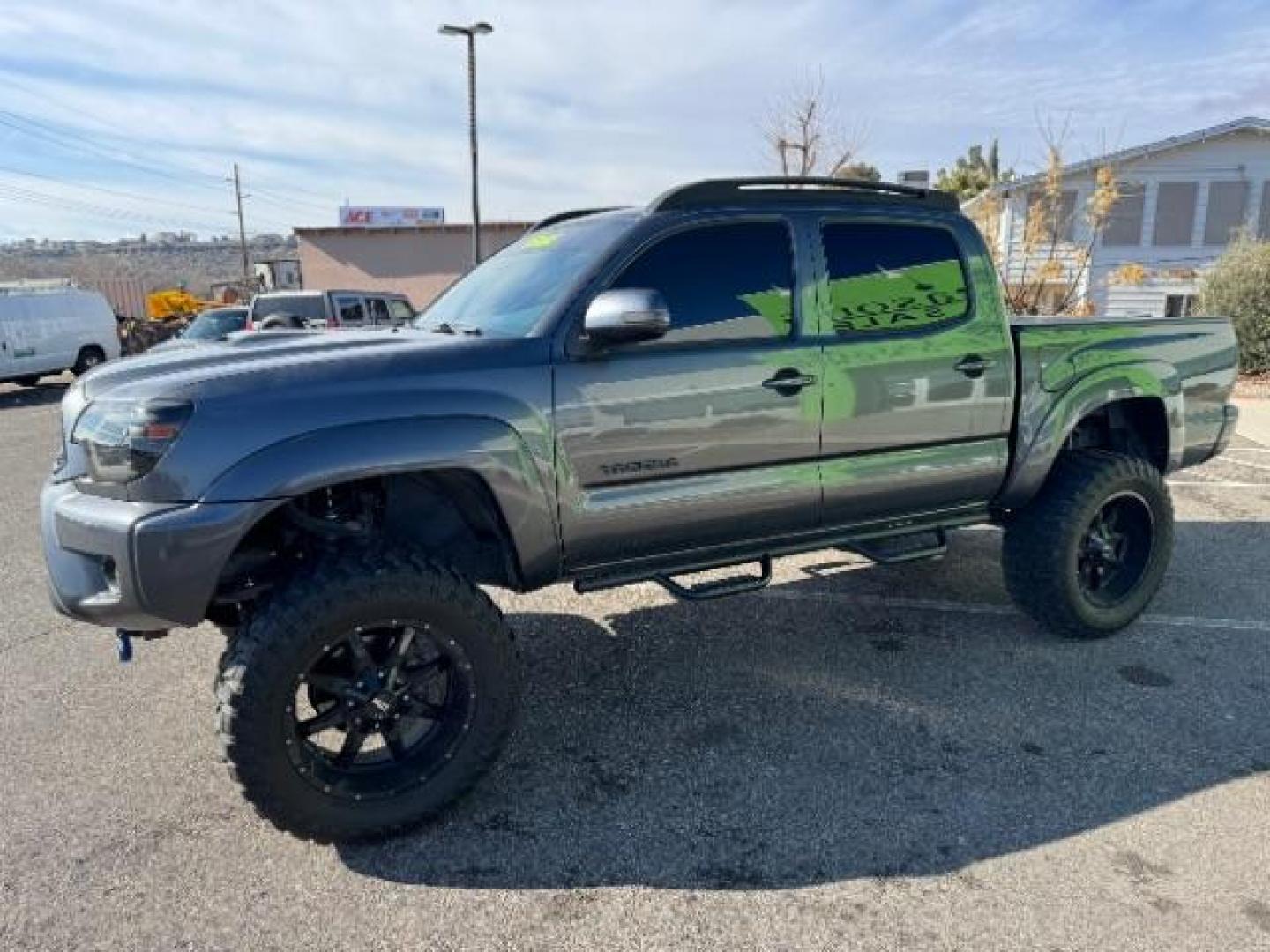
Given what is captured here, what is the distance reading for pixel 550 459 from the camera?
2.97m

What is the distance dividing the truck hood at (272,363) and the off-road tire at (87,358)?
17867 mm

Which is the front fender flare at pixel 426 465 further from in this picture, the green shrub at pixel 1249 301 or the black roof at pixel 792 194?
the green shrub at pixel 1249 301

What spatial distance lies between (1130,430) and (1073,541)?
3.40 feet

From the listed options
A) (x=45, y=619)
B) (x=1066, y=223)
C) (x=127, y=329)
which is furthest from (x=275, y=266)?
(x=45, y=619)

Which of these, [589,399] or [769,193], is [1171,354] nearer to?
[769,193]

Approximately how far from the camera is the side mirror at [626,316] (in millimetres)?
2838

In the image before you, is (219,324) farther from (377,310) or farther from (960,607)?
(960,607)

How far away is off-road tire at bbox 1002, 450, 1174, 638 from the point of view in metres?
4.11

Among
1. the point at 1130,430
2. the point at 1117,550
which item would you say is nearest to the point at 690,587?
the point at 1117,550

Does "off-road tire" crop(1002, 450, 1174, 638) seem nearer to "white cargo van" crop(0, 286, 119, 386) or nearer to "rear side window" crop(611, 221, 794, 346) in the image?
"rear side window" crop(611, 221, 794, 346)

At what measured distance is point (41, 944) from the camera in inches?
91.8

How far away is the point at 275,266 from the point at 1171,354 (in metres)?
58.2

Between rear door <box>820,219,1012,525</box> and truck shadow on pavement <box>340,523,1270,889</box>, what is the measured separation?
81cm

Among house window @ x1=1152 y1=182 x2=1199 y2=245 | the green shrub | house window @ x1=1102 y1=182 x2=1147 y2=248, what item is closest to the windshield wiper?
the green shrub
